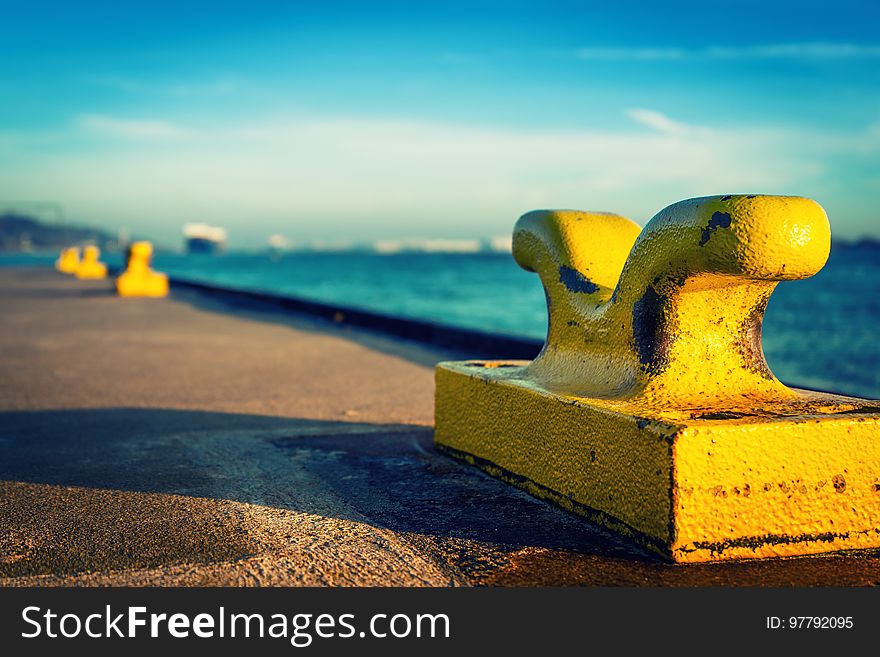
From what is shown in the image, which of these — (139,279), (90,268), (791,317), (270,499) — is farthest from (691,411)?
(791,317)

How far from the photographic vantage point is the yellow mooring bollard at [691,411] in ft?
8.45

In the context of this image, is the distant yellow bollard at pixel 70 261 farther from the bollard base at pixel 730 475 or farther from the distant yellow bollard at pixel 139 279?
the bollard base at pixel 730 475

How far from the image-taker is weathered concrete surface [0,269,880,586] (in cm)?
249

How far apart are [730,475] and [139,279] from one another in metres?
18.1

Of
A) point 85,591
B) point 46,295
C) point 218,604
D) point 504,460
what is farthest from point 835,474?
point 46,295

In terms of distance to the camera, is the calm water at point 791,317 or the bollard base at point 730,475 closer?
the bollard base at point 730,475

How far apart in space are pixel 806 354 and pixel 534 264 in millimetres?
25040

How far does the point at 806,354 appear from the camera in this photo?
26312 mm

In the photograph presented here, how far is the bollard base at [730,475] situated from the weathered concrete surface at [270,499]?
0.08m

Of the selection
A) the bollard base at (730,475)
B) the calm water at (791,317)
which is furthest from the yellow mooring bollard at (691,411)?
the calm water at (791,317)

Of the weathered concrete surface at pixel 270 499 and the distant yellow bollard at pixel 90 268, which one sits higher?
the distant yellow bollard at pixel 90 268

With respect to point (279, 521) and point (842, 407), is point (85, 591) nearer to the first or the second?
point (279, 521)

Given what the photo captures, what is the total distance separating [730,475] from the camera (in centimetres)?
256

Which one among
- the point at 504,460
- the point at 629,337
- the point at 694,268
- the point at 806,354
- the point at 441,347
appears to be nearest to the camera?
the point at 694,268
